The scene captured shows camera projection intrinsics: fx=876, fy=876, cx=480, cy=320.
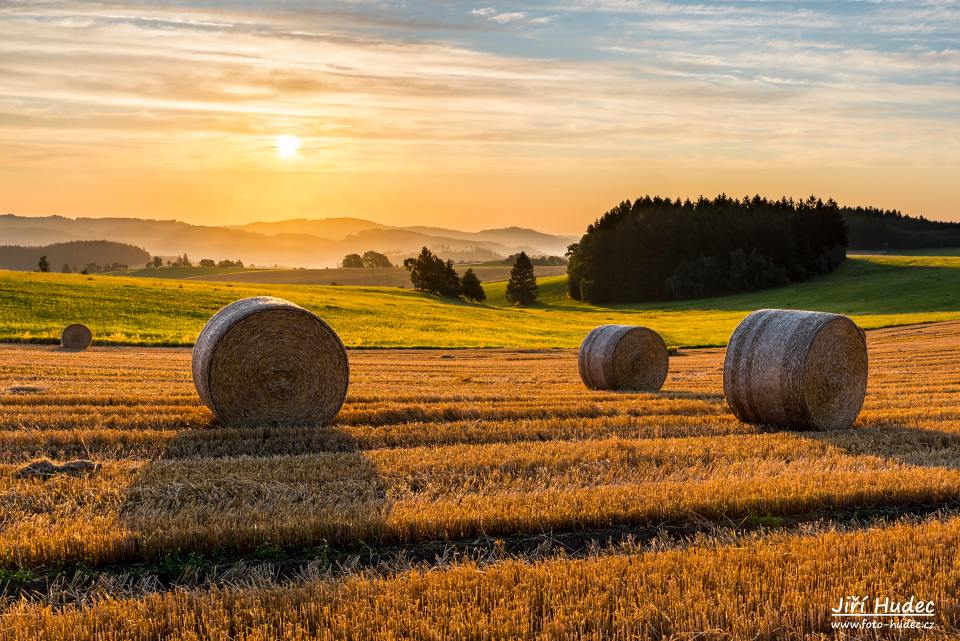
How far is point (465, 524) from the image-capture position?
8.14m

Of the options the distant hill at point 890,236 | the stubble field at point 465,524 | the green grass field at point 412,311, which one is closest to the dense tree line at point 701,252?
the green grass field at point 412,311

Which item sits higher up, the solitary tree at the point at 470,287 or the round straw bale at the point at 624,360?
the solitary tree at the point at 470,287

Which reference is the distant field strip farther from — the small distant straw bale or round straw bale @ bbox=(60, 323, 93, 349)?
round straw bale @ bbox=(60, 323, 93, 349)

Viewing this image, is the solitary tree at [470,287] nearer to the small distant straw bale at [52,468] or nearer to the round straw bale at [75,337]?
the round straw bale at [75,337]

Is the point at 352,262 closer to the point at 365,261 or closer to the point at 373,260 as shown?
Result: the point at 365,261

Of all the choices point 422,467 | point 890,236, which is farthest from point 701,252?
point 422,467

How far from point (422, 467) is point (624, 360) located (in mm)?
11458

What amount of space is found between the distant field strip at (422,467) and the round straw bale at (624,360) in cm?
204

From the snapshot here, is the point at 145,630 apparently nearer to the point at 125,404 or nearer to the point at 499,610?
the point at 499,610

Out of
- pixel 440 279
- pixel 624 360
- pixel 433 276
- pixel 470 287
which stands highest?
pixel 433 276

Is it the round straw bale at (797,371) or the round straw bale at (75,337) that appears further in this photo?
the round straw bale at (75,337)

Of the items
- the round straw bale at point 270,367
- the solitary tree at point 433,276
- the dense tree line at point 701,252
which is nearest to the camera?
the round straw bale at point 270,367

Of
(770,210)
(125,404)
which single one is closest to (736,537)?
(125,404)

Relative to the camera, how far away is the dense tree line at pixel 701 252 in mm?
94312
